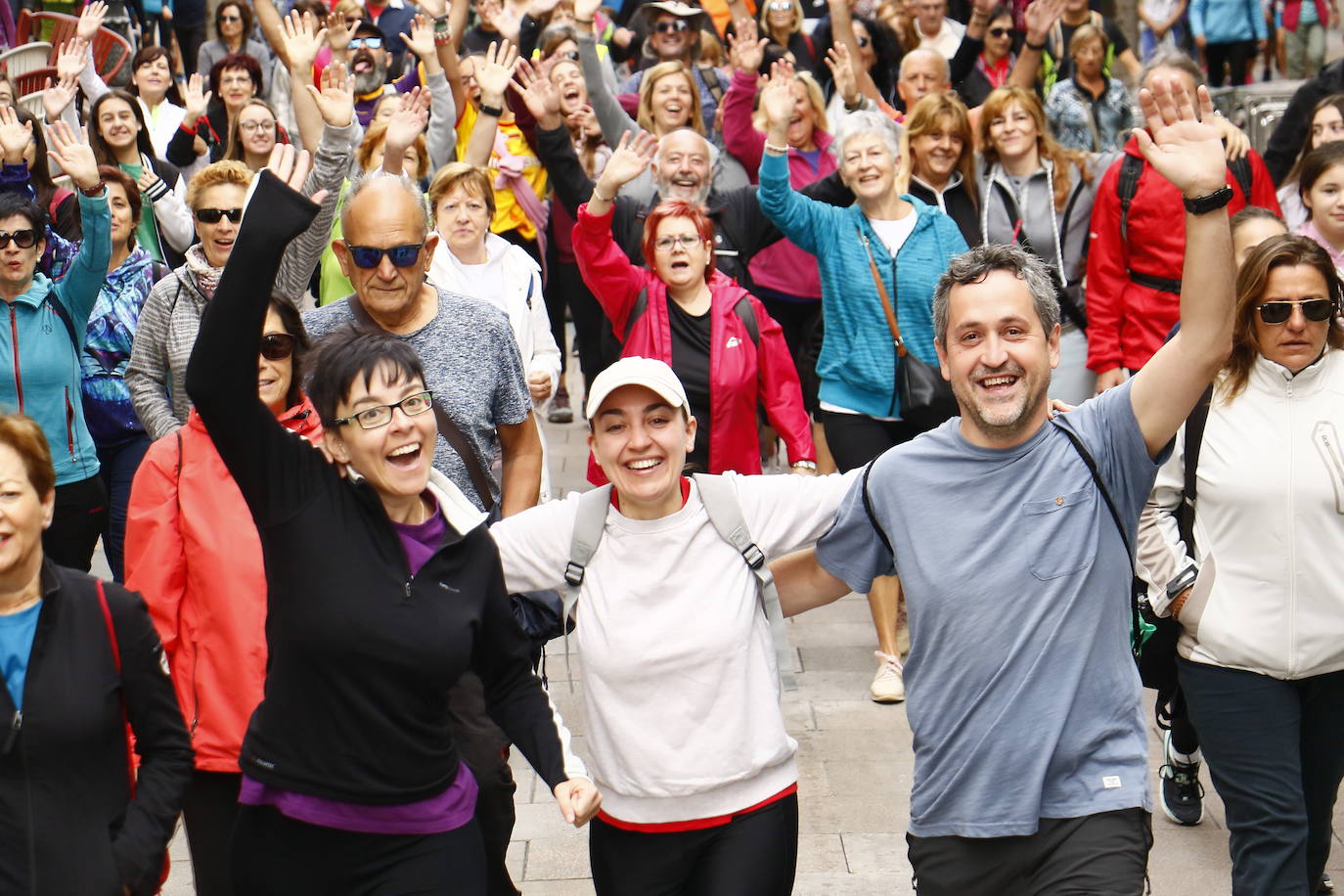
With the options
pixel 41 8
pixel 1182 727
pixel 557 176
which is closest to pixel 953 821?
pixel 1182 727

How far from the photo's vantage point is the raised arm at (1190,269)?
11.7ft

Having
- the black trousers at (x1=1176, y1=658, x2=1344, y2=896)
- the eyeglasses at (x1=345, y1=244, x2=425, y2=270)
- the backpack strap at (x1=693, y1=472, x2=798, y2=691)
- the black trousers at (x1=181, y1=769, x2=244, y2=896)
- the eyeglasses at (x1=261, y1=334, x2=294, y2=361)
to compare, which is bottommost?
the black trousers at (x1=1176, y1=658, x2=1344, y2=896)

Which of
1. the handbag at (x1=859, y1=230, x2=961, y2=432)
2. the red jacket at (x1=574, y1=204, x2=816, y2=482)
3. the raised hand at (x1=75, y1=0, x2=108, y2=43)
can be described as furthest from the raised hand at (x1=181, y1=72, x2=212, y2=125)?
the handbag at (x1=859, y1=230, x2=961, y2=432)

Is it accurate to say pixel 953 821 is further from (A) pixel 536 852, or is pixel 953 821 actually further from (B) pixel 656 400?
(A) pixel 536 852

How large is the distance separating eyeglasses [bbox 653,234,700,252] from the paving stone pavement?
1905 mm

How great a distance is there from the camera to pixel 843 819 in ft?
20.2

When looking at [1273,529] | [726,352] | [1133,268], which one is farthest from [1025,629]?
[1133,268]

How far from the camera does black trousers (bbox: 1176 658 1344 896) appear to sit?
176 inches

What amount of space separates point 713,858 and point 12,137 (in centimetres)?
502

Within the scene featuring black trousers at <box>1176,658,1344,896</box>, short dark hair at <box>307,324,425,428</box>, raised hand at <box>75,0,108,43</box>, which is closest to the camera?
short dark hair at <box>307,324,425,428</box>

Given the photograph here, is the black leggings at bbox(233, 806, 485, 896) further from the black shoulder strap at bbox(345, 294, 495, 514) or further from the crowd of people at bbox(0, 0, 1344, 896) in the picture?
the black shoulder strap at bbox(345, 294, 495, 514)

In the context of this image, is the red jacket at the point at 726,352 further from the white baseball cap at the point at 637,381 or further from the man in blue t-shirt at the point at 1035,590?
the man in blue t-shirt at the point at 1035,590

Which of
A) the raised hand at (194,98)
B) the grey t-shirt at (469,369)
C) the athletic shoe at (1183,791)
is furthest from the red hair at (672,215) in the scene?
the raised hand at (194,98)

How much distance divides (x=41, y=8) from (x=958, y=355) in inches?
478
